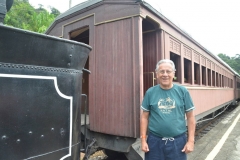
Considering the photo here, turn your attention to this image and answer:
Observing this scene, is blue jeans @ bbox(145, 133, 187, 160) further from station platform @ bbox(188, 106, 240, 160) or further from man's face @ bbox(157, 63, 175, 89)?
station platform @ bbox(188, 106, 240, 160)

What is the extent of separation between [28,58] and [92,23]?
218cm

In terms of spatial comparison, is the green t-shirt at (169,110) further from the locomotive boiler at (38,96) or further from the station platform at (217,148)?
the station platform at (217,148)

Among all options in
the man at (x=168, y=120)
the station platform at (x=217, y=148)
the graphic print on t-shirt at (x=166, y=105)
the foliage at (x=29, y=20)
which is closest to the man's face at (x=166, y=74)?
the man at (x=168, y=120)

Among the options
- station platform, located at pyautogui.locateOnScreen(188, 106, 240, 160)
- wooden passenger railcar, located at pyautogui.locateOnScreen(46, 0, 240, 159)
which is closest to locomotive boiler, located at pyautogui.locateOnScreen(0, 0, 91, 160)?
wooden passenger railcar, located at pyautogui.locateOnScreen(46, 0, 240, 159)

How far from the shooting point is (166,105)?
74.8 inches

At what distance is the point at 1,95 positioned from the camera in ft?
3.83

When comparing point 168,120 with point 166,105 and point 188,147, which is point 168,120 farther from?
point 188,147

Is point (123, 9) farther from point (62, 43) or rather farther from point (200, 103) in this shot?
point (200, 103)

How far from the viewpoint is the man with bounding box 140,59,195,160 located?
1869mm

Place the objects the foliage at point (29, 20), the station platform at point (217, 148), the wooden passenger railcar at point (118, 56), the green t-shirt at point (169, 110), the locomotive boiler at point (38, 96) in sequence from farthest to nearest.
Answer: the foliage at point (29, 20) < the station platform at point (217, 148) < the wooden passenger railcar at point (118, 56) < the green t-shirt at point (169, 110) < the locomotive boiler at point (38, 96)

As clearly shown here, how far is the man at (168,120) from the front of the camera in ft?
6.13

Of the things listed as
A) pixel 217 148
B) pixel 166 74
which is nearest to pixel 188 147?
pixel 166 74

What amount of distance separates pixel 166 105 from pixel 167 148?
0.41 m

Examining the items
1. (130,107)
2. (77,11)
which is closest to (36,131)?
(130,107)
